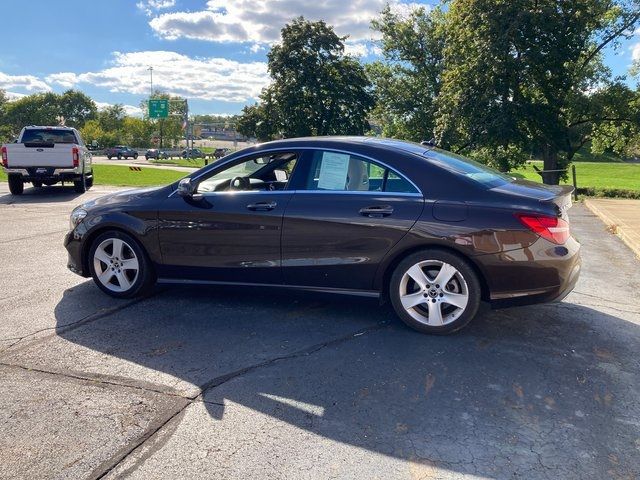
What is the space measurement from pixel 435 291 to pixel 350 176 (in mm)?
1213

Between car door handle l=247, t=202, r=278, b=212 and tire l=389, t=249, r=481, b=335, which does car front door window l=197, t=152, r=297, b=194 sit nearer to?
car door handle l=247, t=202, r=278, b=212

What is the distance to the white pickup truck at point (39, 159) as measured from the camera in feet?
48.2

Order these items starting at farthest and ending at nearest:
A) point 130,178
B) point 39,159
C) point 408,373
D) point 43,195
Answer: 1. point 130,178
2. point 43,195
3. point 39,159
4. point 408,373

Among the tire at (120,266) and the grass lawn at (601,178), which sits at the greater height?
the tire at (120,266)

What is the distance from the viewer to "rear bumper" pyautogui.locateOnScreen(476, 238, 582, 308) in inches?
162

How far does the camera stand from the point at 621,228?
32.4 feet

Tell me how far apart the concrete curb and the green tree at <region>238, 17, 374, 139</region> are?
3403cm

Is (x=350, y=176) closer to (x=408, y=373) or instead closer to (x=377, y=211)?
(x=377, y=211)

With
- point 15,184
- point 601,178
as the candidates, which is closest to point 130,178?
point 15,184

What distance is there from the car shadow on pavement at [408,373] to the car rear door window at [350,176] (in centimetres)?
100

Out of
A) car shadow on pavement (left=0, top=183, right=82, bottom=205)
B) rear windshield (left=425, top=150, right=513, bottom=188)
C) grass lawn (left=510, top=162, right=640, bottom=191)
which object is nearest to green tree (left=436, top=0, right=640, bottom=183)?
grass lawn (left=510, top=162, right=640, bottom=191)

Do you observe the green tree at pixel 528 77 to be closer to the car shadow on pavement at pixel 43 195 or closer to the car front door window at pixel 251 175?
the car shadow on pavement at pixel 43 195

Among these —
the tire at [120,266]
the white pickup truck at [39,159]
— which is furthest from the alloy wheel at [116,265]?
the white pickup truck at [39,159]

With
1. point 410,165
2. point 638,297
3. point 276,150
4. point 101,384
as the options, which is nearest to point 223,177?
Result: point 276,150
